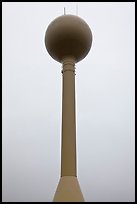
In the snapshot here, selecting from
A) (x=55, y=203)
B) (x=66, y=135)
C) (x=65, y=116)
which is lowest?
(x=55, y=203)

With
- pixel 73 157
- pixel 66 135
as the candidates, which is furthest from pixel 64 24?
pixel 73 157

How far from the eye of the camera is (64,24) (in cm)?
997

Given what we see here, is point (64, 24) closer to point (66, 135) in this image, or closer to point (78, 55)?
point (78, 55)

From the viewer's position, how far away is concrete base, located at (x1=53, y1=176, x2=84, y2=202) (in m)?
8.02

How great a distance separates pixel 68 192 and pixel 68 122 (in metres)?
2.35

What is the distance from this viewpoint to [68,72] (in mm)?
9680

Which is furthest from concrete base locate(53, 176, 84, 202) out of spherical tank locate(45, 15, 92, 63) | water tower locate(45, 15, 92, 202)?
spherical tank locate(45, 15, 92, 63)

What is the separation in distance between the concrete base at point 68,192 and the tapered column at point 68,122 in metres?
0.29

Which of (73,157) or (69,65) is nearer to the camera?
(73,157)

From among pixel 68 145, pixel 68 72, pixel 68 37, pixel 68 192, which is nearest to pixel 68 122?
pixel 68 145

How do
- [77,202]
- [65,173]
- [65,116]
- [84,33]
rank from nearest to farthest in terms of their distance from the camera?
[77,202]
[65,173]
[65,116]
[84,33]

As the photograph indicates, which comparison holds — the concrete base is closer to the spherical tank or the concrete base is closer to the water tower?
the water tower

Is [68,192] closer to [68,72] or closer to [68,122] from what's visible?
[68,122]

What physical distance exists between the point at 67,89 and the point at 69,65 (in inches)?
38.6
